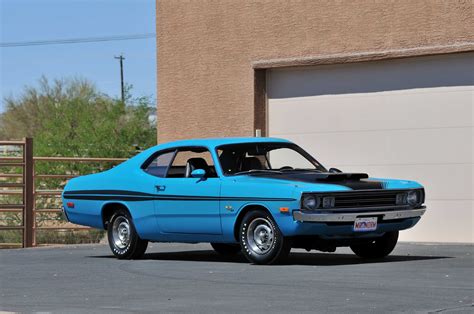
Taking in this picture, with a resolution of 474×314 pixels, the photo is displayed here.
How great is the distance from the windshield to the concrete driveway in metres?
1.14

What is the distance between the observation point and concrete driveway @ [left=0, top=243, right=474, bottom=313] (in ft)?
34.0

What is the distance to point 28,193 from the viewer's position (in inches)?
859

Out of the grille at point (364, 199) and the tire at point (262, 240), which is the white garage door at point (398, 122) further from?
the tire at point (262, 240)

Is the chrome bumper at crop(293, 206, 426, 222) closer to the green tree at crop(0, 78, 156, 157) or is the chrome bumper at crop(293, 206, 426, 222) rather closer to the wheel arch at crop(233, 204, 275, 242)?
the wheel arch at crop(233, 204, 275, 242)

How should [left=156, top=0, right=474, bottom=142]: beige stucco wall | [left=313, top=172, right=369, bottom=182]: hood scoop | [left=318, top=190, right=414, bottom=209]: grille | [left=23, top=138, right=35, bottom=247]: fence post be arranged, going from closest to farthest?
[left=318, top=190, right=414, bottom=209]: grille
[left=313, top=172, right=369, bottom=182]: hood scoop
[left=156, top=0, right=474, bottom=142]: beige stucco wall
[left=23, top=138, right=35, bottom=247]: fence post

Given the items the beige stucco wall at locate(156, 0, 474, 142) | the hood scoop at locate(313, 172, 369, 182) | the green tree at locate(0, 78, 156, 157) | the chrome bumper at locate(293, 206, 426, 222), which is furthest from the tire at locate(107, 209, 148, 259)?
the green tree at locate(0, 78, 156, 157)

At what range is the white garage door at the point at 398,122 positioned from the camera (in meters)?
19.2

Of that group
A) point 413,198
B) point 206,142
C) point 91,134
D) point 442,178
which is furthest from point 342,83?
point 91,134

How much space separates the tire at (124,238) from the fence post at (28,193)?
564 cm

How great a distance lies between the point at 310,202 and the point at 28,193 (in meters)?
9.12

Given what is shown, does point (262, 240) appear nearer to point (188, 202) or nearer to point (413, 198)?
point (188, 202)

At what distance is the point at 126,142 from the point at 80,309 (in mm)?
35877

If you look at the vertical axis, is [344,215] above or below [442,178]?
below

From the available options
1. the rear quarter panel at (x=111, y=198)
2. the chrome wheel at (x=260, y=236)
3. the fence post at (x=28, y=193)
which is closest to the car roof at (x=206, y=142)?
the rear quarter panel at (x=111, y=198)
